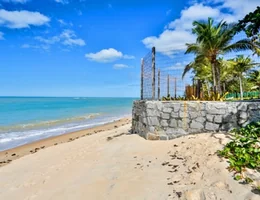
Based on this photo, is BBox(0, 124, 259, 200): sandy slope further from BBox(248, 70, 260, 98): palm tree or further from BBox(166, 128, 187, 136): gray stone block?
BBox(248, 70, 260, 98): palm tree

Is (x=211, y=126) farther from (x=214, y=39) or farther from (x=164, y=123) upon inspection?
(x=214, y=39)

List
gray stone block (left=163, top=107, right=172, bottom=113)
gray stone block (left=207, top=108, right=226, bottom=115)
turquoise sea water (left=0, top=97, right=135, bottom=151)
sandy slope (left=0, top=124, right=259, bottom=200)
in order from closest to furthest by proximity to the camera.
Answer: sandy slope (left=0, top=124, right=259, bottom=200), gray stone block (left=207, top=108, right=226, bottom=115), gray stone block (left=163, top=107, right=172, bottom=113), turquoise sea water (left=0, top=97, right=135, bottom=151)

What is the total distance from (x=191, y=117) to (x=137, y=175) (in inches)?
103

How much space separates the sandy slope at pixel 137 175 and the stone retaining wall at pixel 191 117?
1.22 ft

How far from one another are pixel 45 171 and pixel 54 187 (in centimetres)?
137

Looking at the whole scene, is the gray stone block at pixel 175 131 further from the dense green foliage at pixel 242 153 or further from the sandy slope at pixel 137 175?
the dense green foliage at pixel 242 153

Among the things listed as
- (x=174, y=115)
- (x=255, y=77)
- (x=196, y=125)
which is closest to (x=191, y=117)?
(x=196, y=125)

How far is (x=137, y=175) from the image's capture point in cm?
456

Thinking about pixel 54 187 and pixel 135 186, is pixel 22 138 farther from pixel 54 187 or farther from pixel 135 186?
pixel 135 186

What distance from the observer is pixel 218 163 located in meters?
4.25

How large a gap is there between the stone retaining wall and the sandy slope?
1.22 ft

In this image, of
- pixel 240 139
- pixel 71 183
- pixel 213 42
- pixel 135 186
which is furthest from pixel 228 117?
pixel 213 42

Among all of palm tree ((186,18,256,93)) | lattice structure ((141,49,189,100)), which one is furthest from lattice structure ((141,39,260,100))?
palm tree ((186,18,256,93))

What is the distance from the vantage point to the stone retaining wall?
19.2ft
